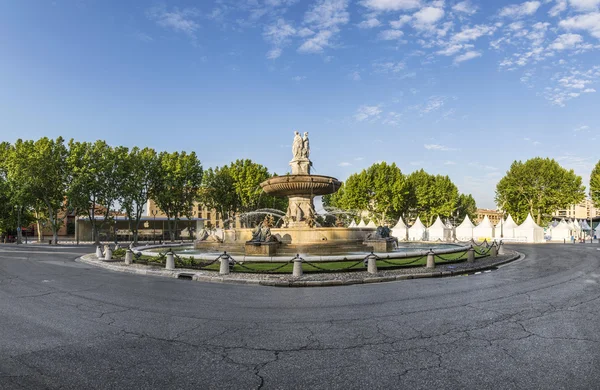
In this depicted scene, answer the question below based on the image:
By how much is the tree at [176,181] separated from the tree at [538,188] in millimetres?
51585

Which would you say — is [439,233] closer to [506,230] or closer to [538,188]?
[506,230]

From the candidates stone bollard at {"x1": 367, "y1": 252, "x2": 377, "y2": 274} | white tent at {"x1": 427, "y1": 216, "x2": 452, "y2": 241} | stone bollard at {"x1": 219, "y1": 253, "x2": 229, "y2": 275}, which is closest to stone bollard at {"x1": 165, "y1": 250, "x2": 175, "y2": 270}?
stone bollard at {"x1": 219, "y1": 253, "x2": 229, "y2": 275}

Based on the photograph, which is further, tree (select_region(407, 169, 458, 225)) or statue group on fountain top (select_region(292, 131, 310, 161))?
tree (select_region(407, 169, 458, 225))

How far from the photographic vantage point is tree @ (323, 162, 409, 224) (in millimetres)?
66062

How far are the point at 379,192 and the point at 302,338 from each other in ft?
201

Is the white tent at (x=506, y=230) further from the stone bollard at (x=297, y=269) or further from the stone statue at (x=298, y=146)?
the stone bollard at (x=297, y=269)

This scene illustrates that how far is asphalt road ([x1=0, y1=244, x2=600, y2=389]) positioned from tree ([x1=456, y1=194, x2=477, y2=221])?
3436 inches

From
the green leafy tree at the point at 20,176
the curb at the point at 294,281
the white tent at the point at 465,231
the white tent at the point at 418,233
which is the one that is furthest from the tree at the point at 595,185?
the green leafy tree at the point at 20,176

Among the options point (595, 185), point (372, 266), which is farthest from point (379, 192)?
point (372, 266)

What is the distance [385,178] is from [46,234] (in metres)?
68.4

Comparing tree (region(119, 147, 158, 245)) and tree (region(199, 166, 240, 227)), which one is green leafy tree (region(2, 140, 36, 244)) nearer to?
tree (region(119, 147, 158, 245))

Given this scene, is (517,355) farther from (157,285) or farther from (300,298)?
(157,285)

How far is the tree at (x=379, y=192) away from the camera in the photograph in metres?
66.1

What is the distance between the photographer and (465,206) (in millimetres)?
99562
